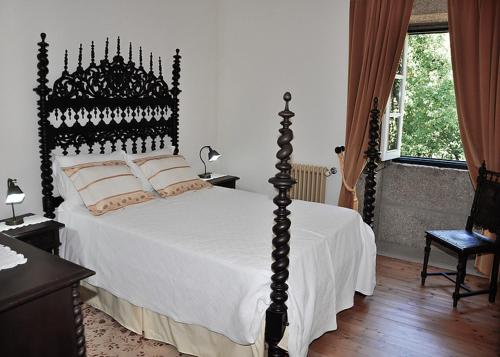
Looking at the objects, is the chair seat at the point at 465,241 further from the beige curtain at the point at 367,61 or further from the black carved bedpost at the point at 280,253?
the black carved bedpost at the point at 280,253

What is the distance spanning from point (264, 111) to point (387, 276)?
206 cm

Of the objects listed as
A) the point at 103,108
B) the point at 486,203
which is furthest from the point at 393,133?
the point at 103,108

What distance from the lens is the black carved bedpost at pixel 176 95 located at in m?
Answer: 4.00

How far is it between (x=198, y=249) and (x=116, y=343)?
809mm

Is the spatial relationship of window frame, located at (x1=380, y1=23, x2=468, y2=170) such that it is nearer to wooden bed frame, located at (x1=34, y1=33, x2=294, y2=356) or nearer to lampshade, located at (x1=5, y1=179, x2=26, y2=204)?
wooden bed frame, located at (x1=34, y1=33, x2=294, y2=356)

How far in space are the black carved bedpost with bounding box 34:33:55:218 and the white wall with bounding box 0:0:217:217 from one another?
8 cm

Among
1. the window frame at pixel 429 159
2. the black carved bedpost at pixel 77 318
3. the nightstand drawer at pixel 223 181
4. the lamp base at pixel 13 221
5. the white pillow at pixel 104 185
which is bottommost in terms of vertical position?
the black carved bedpost at pixel 77 318

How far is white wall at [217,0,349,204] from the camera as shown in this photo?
161 inches

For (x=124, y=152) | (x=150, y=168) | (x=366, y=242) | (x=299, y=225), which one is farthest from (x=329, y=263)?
(x=124, y=152)

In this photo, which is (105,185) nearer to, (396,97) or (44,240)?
(44,240)

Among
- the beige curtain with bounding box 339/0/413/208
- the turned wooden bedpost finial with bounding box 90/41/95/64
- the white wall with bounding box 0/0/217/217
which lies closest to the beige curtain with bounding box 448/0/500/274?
the beige curtain with bounding box 339/0/413/208

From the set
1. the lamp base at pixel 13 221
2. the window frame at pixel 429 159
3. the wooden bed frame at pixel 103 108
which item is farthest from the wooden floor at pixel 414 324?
the wooden bed frame at pixel 103 108

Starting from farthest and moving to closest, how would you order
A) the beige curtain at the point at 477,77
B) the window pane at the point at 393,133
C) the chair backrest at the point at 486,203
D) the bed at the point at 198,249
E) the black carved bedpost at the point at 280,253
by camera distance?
the window pane at the point at 393,133 < the beige curtain at the point at 477,77 < the chair backrest at the point at 486,203 < the bed at the point at 198,249 < the black carved bedpost at the point at 280,253

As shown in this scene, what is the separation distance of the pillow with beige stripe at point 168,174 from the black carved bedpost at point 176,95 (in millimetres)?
404
